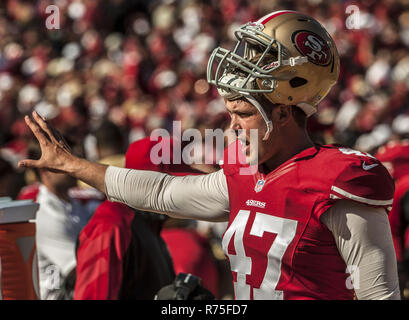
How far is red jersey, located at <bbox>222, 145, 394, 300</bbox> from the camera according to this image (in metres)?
2.10

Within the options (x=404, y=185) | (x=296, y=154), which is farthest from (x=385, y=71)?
(x=296, y=154)

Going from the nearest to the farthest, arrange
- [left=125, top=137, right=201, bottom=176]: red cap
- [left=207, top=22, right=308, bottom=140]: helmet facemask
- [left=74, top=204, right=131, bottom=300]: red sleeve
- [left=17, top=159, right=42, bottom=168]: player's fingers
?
[left=207, top=22, right=308, bottom=140]: helmet facemask < [left=17, top=159, right=42, bottom=168]: player's fingers < [left=74, top=204, right=131, bottom=300]: red sleeve < [left=125, top=137, right=201, bottom=176]: red cap

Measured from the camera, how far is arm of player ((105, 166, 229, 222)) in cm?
247

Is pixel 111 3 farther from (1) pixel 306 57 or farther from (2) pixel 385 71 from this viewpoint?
(1) pixel 306 57

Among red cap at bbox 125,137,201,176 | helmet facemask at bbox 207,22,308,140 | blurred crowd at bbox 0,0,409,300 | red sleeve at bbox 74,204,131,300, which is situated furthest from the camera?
blurred crowd at bbox 0,0,409,300

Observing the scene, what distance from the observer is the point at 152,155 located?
3.63m

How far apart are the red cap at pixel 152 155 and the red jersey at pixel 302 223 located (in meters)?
1.33

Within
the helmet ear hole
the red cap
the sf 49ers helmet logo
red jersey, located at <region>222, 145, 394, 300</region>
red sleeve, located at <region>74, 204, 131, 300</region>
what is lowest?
red sleeve, located at <region>74, 204, 131, 300</region>

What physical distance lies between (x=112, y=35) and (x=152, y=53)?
172cm
